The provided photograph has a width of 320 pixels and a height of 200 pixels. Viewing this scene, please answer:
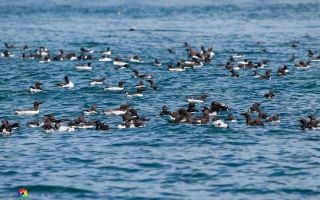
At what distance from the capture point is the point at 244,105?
31.7 metres

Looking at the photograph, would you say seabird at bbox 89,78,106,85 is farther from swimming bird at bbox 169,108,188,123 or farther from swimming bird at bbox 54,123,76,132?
swimming bird at bbox 54,123,76,132

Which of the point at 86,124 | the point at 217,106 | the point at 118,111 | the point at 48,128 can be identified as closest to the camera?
the point at 48,128

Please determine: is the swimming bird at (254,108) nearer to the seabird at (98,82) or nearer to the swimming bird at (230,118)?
the swimming bird at (230,118)

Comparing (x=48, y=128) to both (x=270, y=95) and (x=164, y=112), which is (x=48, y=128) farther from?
(x=270, y=95)

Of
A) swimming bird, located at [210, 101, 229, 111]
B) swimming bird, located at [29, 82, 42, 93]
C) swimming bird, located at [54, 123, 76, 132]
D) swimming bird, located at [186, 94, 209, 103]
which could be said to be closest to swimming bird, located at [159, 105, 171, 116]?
swimming bird, located at [210, 101, 229, 111]

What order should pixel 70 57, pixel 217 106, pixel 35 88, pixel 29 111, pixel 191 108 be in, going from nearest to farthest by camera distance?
pixel 217 106 < pixel 191 108 < pixel 29 111 < pixel 35 88 < pixel 70 57

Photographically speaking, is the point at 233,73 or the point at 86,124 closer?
the point at 86,124

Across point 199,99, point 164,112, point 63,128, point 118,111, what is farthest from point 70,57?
point 63,128

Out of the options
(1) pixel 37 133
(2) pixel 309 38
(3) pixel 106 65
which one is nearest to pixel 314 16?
(2) pixel 309 38

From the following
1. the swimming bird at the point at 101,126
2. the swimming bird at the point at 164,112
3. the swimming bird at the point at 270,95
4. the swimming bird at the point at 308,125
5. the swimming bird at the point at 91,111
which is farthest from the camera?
the swimming bird at the point at 270,95

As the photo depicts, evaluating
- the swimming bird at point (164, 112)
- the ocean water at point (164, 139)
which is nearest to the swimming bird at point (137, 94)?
the ocean water at point (164, 139)

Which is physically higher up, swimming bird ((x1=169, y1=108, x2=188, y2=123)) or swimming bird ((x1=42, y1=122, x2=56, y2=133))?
swimming bird ((x1=169, y1=108, x2=188, y2=123))

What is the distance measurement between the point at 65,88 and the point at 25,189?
1780 centimetres

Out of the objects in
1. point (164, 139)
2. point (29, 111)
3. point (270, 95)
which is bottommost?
point (164, 139)
